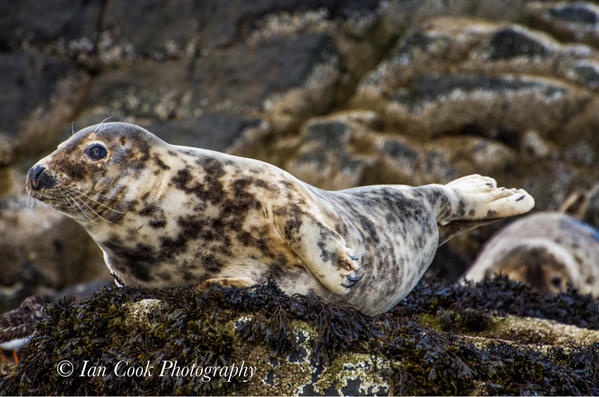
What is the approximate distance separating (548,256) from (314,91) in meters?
5.85

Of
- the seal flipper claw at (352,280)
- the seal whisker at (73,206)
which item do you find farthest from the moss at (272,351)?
the seal whisker at (73,206)

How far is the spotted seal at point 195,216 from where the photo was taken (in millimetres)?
3492

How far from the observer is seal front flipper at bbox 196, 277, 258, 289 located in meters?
3.50

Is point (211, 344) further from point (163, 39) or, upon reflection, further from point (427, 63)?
point (163, 39)

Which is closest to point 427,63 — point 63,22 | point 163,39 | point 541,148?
point 541,148

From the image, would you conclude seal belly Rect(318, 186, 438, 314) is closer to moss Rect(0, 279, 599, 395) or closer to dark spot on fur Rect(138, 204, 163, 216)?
moss Rect(0, 279, 599, 395)

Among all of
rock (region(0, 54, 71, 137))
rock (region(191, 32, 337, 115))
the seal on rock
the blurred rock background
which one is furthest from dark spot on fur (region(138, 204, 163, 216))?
rock (region(0, 54, 71, 137))

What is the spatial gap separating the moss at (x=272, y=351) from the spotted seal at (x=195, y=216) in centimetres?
20

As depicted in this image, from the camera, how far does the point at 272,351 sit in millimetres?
3160

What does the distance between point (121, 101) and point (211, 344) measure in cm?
1043

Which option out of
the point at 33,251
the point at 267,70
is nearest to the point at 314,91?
the point at 267,70

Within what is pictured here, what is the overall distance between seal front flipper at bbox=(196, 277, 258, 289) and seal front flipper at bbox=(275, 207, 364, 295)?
0.32 m

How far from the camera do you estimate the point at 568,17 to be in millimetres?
12336

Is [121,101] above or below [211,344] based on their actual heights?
below
